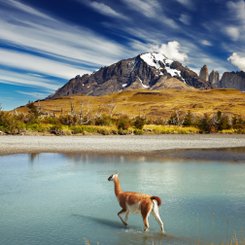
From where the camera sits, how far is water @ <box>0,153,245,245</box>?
9047 millimetres

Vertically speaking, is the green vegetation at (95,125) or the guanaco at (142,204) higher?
the green vegetation at (95,125)

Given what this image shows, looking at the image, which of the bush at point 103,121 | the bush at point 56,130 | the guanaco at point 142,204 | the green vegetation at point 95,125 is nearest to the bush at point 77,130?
the green vegetation at point 95,125

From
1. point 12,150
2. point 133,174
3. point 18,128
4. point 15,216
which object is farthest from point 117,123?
point 15,216

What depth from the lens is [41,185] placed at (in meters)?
15.8

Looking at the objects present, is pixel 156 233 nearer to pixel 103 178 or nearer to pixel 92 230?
pixel 92 230

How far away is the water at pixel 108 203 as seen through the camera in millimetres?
9047

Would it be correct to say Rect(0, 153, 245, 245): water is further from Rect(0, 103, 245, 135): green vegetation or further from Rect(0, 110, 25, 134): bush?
Rect(0, 103, 245, 135): green vegetation

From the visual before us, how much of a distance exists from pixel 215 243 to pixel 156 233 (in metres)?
1.47

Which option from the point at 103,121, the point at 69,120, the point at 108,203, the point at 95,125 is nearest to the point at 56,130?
the point at 69,120

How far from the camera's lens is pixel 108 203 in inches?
498

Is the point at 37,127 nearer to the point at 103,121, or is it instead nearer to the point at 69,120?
the point at 69,120

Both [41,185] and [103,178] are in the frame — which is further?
[103,178]

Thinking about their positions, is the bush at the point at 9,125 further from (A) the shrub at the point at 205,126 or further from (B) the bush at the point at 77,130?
(A) the shrub at the point at 205,126

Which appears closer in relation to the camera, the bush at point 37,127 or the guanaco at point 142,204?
the guanaco at point 142,204
